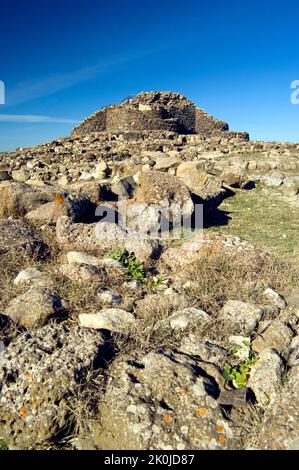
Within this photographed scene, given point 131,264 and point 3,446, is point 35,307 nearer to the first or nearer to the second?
point 3,446

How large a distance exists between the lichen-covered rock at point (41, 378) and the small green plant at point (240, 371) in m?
0.96

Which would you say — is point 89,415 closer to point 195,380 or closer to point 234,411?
point 195,380

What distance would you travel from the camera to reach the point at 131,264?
4.54 metres

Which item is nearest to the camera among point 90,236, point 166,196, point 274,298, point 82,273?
point 274,298

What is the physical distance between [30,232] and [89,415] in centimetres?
326

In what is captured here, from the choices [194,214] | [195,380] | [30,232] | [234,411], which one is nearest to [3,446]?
[195,380]

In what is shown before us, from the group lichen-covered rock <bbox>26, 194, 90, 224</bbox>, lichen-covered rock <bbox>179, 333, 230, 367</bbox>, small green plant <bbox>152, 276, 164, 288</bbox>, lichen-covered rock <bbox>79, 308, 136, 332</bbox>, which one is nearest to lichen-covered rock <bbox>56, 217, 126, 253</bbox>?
lichen-covered rock <bbox>26, 194, 90, 224</bbox>

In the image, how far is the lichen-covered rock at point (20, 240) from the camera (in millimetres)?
4648

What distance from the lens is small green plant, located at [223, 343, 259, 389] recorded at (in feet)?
8.91

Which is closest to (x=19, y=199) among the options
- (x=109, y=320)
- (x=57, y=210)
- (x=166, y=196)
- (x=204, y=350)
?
(x=57, y=210)

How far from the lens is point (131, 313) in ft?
11.5

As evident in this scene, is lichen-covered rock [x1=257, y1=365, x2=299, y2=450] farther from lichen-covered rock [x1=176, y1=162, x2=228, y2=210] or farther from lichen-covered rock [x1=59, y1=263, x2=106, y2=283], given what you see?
lichen-covered rock [x1=176, y1=162, x2=228, y2=210]

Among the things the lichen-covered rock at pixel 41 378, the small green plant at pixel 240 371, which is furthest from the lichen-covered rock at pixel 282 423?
the lichen-covered rock at pixel 41 378

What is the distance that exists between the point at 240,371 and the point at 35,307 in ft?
5.84
